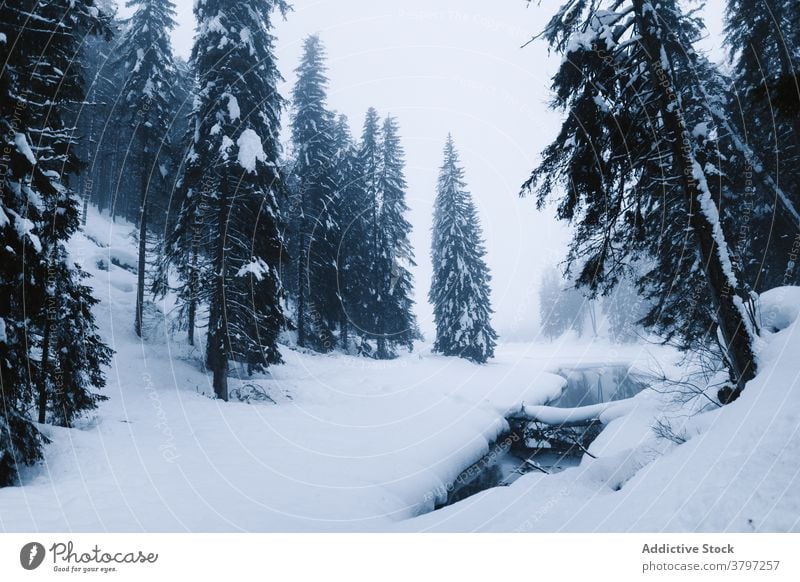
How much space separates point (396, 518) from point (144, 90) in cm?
1985

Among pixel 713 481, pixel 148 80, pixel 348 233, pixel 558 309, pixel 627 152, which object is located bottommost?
pixel 713 481

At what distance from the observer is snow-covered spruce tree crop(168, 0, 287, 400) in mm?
11203

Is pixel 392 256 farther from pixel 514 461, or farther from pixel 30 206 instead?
pixel 30 206

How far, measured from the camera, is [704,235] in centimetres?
543

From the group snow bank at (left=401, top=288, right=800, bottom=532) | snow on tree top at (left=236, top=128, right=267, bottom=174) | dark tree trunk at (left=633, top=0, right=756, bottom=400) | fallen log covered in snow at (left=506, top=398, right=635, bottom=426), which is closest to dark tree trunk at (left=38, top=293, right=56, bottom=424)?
snow on tree top at (left=236, top=128, right=267, bottom=174)

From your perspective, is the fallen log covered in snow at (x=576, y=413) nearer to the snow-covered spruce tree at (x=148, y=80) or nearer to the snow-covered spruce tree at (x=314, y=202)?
the snow-covered spruce tree at (x=314, y=202)

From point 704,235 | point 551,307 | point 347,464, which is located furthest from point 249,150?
point 551,307

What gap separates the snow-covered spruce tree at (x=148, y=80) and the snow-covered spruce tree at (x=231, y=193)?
5822 millimetres

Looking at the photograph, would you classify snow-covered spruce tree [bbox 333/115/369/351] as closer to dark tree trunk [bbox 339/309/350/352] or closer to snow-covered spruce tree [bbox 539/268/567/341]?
dark tree trunk [bbox 339/309/350/352]

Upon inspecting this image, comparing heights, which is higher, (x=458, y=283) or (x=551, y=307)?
(x=458, y=283)

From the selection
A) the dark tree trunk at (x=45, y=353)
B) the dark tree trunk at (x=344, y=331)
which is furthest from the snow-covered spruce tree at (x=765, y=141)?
the dark tree trunk at (x=344, y=331)

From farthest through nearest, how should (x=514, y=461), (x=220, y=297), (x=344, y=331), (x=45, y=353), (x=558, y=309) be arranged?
(x=558, y=309) < (x=344, y=331) < (x=514, y=461) < (x=220, y=297) < (x=45, y=353)

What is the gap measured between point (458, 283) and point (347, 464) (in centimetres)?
2135

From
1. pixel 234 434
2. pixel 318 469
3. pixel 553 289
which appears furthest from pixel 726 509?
pixel 553 289
